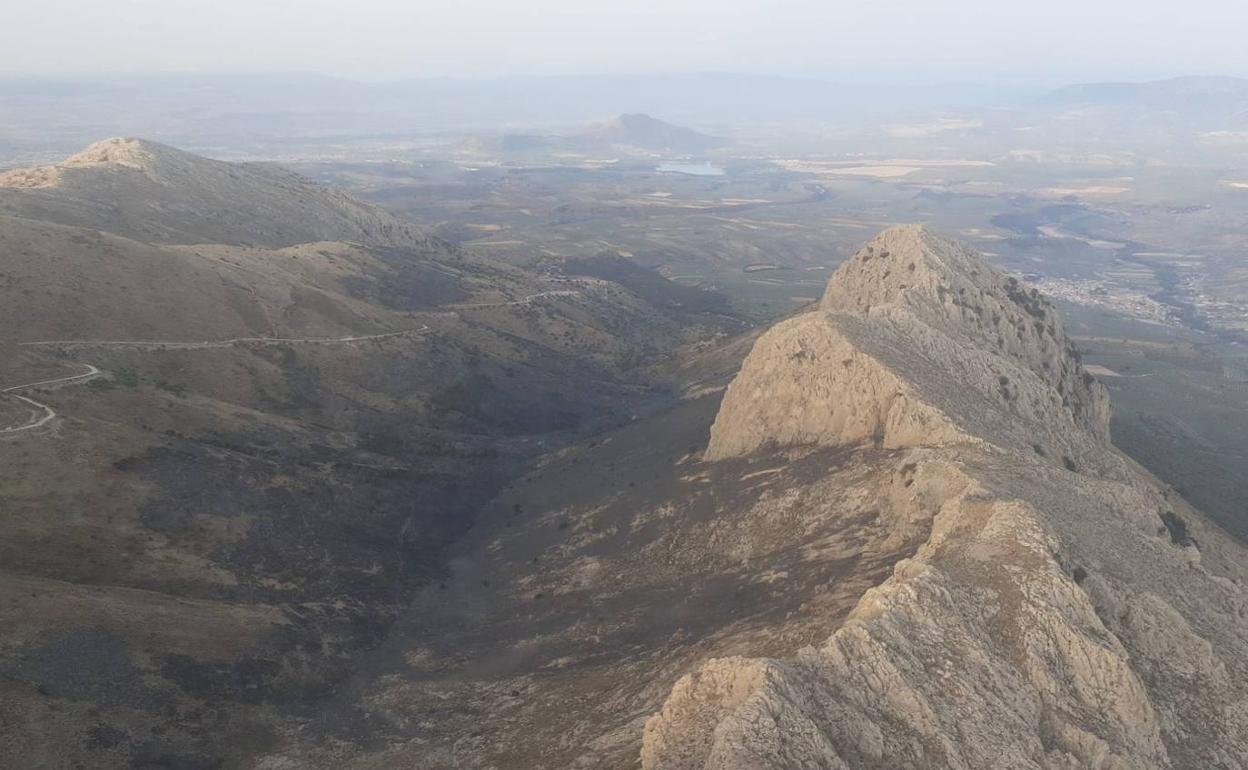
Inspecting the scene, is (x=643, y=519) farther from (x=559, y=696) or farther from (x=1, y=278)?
(x=1, y=278)

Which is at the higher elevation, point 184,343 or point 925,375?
point 925,375

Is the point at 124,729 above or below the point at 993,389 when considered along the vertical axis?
below

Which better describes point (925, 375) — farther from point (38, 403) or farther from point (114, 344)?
point (114, 344)

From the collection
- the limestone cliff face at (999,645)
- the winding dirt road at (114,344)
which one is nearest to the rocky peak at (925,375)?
the limestone cliff face at (999,645)

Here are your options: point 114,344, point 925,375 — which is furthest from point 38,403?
point 925,375

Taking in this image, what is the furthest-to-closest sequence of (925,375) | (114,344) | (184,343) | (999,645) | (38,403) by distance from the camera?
(184,343)
(114,344)
(38,403)
(925,375)
(999,645)

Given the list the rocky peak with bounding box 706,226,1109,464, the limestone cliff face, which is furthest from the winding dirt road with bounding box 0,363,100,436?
the limestone cliff face

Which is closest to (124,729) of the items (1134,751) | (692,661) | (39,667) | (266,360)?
(39,667)

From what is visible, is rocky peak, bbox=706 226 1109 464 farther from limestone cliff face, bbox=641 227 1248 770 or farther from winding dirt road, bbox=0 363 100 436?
winding dirt road, bbox=0 363 100 436

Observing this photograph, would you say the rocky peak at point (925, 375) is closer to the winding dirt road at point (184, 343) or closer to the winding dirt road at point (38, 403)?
the winding dirt road at point (38, 403)
